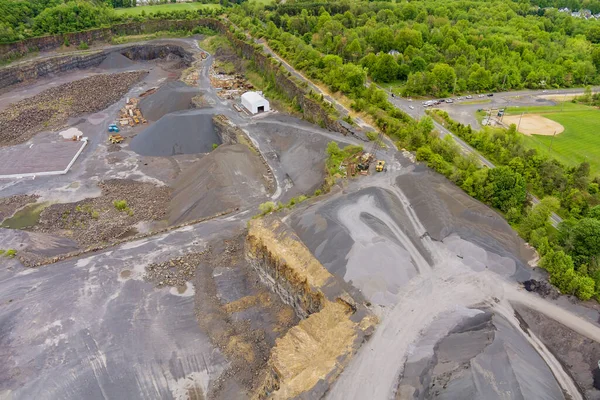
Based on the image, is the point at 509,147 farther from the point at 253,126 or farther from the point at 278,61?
the point at 278,61

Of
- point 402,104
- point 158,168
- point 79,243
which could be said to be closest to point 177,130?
point 158,168

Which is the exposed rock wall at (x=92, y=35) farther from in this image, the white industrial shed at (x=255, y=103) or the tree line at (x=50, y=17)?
the white industrial shed at (x=255, y=103)

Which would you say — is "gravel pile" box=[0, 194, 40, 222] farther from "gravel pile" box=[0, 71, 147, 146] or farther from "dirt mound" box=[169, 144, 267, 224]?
"dirt mound" box=[169, 144, 267, 224]

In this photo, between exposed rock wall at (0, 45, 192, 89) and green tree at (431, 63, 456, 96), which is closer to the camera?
green tree at (431, 63, 456, 96)

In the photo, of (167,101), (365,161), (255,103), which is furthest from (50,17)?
(365,161)

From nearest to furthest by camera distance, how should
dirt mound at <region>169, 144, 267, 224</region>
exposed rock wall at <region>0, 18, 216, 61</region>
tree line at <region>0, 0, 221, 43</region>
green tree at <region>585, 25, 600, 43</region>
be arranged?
dirt mound at <region>169, 144, 267, 224</region>
exposed rock wall at <region>0, 18, 216, 61</region>
tree line at <region>0, 0, 221, 43</region>
green tree at <region>585, 25, 600, 43</region>

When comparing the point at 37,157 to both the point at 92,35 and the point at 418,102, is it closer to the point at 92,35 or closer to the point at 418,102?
the point at 92,35

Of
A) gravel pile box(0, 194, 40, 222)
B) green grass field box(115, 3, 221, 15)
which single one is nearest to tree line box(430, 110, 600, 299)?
gravel pile box(0, 194, 40, 222)
